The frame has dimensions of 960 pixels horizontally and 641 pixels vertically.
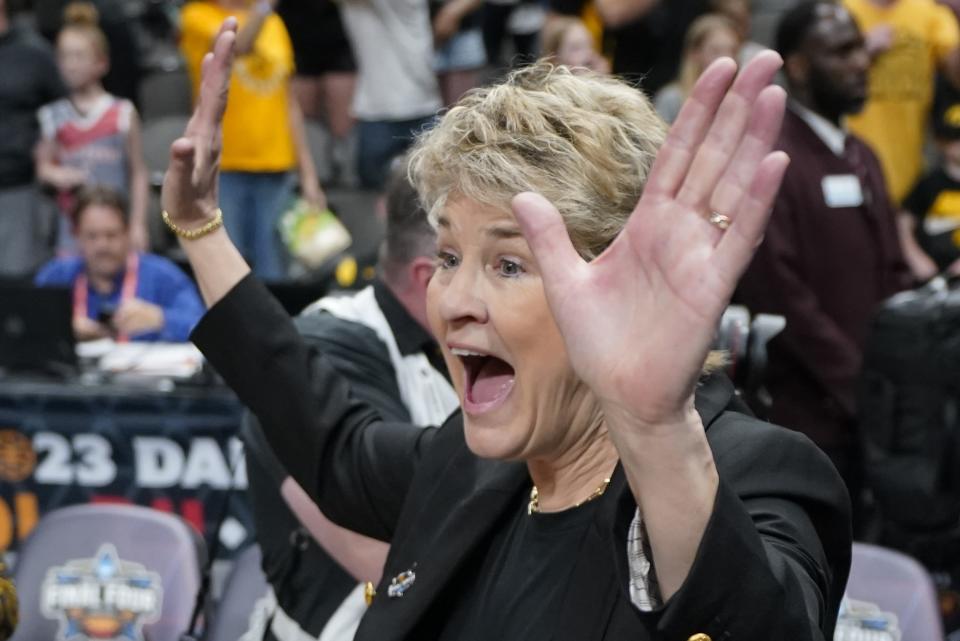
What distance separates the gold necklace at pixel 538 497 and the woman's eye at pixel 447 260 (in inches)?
12.2

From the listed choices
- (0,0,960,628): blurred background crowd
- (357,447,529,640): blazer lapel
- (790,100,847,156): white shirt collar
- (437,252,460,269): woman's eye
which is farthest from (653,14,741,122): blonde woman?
(437,252,460,269): woman's eye

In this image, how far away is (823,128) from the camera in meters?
5.16

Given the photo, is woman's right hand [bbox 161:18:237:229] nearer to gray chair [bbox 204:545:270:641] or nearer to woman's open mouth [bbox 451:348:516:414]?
woman's open mouth [bbox 451:348:516:414]

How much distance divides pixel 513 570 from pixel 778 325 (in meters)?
1.07

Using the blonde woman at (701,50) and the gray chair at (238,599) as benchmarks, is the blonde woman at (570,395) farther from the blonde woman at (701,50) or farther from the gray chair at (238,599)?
the blonde woman at (701,50)

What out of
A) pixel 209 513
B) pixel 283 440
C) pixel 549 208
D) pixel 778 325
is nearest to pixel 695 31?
pixel 209 513

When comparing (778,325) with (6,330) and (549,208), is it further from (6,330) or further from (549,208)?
(6,330)

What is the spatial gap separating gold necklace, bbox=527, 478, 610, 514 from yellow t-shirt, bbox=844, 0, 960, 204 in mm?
5561

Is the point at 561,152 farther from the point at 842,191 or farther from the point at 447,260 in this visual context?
the point at 842,191

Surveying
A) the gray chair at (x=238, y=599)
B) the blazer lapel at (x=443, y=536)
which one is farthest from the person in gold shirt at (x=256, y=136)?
the blazer lapel at (x=443, y=536)

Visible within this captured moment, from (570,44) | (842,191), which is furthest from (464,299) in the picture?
(570,44)

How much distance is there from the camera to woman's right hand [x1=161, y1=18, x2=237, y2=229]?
7.77 feet

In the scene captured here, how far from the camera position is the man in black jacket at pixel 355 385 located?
10.2 feet

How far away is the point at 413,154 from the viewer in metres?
2.26
